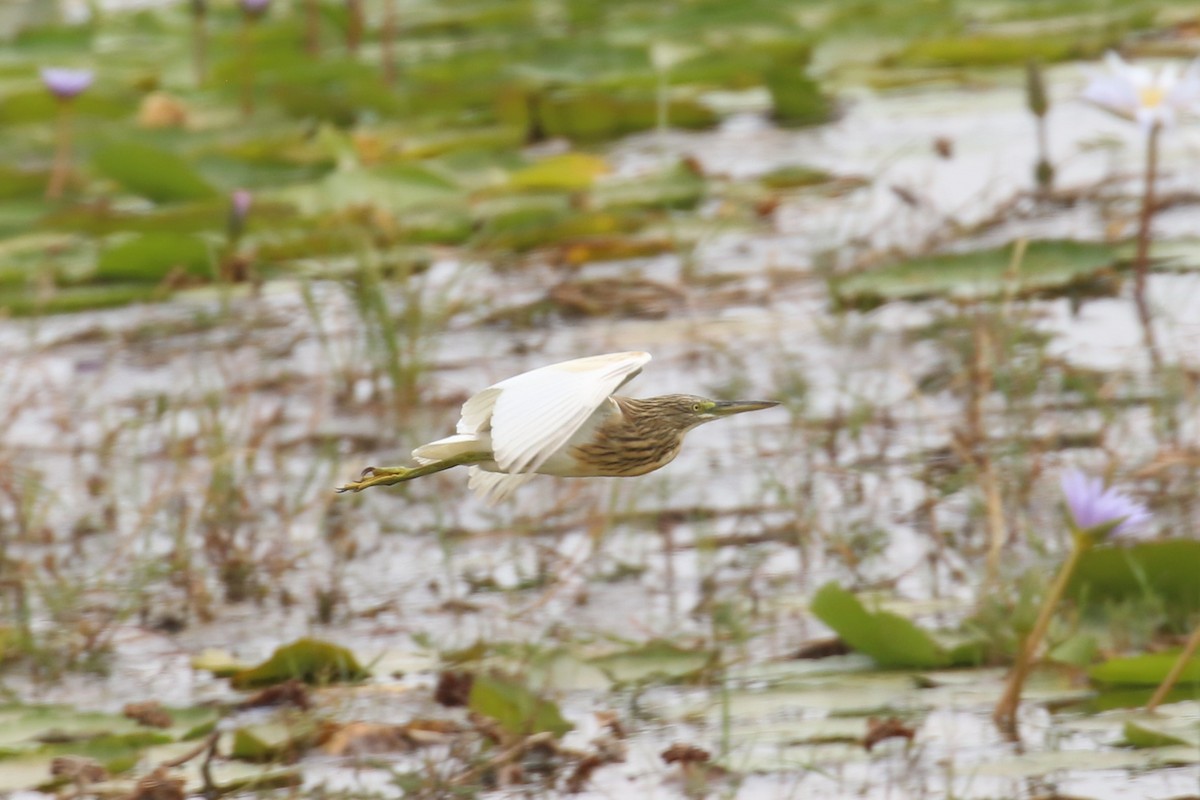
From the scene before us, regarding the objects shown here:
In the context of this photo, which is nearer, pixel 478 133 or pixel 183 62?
pixel 478 133

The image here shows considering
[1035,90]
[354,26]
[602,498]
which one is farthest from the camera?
[354,26]

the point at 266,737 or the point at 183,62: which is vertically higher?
the point at 183,62

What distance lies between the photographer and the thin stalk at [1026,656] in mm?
2645

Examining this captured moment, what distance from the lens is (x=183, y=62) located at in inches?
296

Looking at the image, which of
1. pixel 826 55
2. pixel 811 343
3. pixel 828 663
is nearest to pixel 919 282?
pixel 811 343

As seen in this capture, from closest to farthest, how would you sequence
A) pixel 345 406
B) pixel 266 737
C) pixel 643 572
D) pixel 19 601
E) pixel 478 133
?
pixel 266 737
pixel 19 601
pixel 643 572
pixel 345 406
pixel 478 133

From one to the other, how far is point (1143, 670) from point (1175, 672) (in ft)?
0.52

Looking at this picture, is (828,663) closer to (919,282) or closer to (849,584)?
(849,584)

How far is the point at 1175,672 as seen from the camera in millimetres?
2740

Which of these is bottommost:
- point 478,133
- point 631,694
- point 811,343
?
point 631,694

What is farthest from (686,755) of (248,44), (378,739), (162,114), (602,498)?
(162,114)

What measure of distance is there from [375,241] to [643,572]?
206 cm

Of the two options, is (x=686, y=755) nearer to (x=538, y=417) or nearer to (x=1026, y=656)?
(x=1026, y=656)

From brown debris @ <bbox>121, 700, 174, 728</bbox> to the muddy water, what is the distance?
23cm
